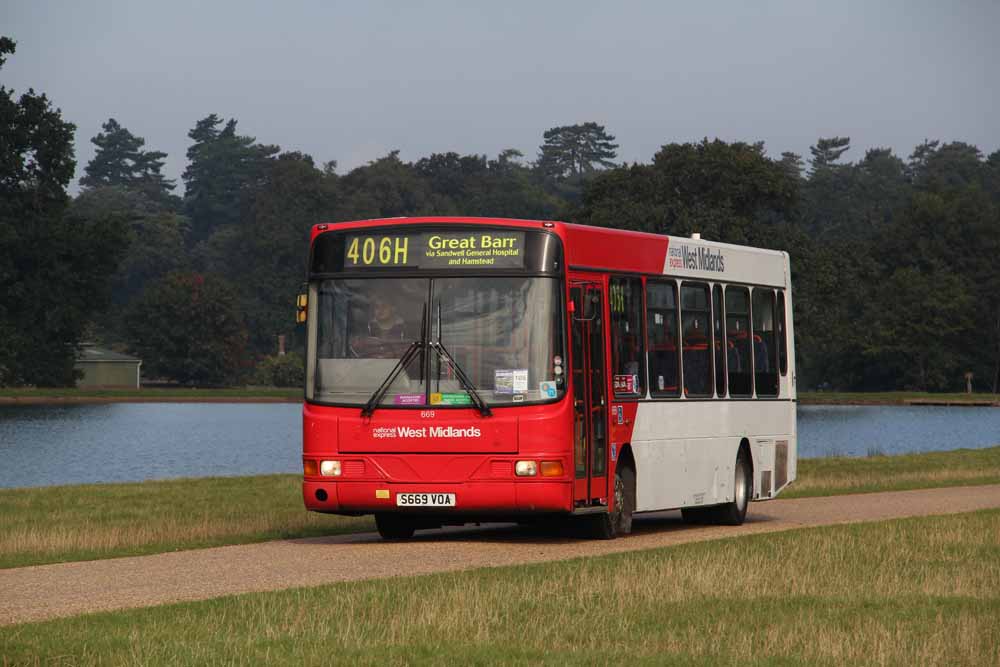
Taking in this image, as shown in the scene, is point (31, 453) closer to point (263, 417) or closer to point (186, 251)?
point (263, 417)

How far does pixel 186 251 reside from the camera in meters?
184

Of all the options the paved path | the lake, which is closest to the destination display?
the paved path

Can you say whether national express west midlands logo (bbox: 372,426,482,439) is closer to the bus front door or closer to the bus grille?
the bus front door

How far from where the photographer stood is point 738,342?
79.6 feet

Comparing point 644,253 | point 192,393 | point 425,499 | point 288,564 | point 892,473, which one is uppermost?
point 192,393

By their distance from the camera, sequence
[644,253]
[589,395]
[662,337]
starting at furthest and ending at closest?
1. [662,337]
2. [644,253]
3. [589,395]

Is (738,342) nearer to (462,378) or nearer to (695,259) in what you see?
(695,259)

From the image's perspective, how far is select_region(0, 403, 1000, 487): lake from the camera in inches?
1967

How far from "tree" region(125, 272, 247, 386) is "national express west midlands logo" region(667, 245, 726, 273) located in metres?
117

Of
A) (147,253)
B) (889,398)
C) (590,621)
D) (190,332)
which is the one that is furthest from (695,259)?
(147,253)

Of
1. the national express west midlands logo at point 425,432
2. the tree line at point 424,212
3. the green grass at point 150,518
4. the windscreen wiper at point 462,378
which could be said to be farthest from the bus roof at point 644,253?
the tree line at point 424,212

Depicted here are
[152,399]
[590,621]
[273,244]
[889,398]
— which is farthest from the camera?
[273,244]

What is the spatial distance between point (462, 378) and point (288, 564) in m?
2.82

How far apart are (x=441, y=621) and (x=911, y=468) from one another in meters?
32.5
